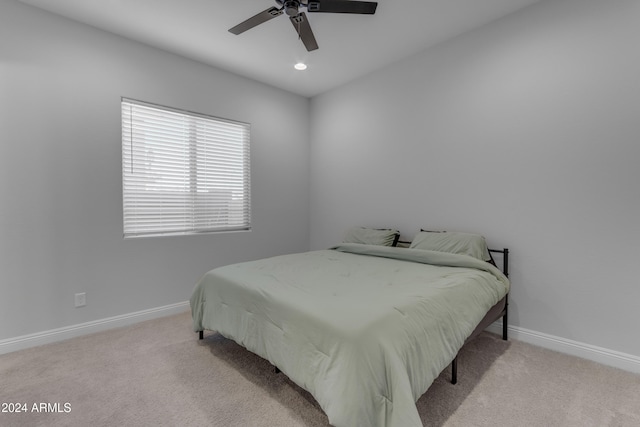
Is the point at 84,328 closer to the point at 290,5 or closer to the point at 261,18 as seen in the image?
the point at 261,18

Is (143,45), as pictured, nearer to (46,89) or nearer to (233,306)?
(46,89)

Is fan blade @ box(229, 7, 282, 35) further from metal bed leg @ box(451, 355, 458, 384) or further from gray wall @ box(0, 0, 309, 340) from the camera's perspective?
metal bed leg @ box(451, 355, 458, 384)

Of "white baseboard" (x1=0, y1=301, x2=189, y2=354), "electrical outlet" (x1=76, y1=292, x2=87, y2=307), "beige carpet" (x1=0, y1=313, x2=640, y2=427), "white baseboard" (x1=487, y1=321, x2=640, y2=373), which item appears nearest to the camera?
"beige carpet" (x1=0, y1=313, x2=640, y2=427)

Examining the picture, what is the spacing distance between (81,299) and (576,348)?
13.7 feet

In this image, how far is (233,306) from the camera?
204cm

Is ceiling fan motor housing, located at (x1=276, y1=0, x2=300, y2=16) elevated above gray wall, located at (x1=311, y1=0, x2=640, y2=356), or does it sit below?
above

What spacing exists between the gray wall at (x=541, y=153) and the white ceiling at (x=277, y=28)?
0.29m

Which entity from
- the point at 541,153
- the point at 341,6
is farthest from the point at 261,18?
the point at 541,153

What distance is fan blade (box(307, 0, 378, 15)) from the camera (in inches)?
74.6

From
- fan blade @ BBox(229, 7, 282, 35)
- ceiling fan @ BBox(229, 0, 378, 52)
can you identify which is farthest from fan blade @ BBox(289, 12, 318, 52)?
fan blade @ BBox(229, 7, 282, 35)

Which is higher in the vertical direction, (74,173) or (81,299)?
(74,173)

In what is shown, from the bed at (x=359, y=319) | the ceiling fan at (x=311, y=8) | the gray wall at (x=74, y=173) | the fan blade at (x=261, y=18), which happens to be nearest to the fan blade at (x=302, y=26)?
the ceiling fan at (x=311, y=8)

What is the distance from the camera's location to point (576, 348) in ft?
7.32

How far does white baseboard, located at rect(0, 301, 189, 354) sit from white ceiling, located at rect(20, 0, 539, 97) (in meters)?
2.73
